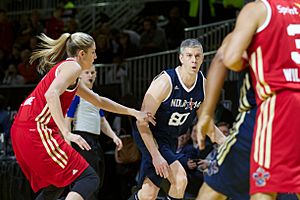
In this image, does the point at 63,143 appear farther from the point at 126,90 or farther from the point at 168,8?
the point at 168,8

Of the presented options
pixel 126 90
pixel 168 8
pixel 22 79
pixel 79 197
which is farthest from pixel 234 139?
pixel 168 8

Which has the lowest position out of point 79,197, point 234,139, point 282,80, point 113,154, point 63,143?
point 113,154

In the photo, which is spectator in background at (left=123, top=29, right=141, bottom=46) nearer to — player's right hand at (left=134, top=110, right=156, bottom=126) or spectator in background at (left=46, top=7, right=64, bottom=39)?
spectator in background at (left=46, top=7, right=64, bottom=39)

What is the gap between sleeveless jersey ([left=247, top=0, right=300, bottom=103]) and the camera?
4.43 m

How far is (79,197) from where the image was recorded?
603 centimetres

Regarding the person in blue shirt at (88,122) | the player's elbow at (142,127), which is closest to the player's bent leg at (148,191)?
the player's elbow at (142,127)

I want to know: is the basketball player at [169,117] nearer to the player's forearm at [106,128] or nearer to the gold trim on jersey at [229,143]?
the player's forearm at [106,128]

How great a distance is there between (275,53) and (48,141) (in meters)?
2.45

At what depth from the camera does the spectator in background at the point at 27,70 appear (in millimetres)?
13263

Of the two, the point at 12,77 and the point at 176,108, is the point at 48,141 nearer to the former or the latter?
the point at 176,108

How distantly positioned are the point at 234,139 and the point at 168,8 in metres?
11.5

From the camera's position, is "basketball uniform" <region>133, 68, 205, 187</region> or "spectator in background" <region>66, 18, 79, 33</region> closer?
"basketball uniform" <region>133, 68, 205, 187</region>

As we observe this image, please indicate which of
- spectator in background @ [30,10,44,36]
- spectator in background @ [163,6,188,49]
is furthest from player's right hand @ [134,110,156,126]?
spectator in background @ [30,10,44,36]

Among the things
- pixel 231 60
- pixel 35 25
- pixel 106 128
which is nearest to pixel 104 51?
pixel 35 25
